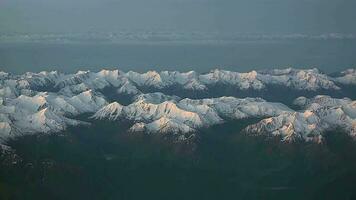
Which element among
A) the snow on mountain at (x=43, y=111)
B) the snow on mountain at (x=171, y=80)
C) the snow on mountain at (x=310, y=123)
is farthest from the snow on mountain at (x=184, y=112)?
the snow on mountain at (x=171, y=80)

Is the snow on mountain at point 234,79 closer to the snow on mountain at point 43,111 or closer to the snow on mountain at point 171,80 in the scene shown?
the snow on mountain at point 171,80

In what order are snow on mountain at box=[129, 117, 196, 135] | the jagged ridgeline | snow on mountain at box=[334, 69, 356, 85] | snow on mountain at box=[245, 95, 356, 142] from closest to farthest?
snow on mountain at box=[245, 95, 356, 142], the jagged ridgeline, snow on mountain at box=[129, 117, 196, 135], snow on mountain at box=[334, 69, 356, 85]

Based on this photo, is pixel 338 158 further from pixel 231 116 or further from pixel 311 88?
pixel 311 88

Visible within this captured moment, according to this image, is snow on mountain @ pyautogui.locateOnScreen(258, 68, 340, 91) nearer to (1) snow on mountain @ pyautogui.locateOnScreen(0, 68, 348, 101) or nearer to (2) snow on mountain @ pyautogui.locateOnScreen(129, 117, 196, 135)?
(1) snow on mountain @ pyautogui.locateOnScreen(0, 68, 348, 101)

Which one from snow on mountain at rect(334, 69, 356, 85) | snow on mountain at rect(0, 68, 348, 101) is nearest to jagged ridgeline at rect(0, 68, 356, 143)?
snow on mountain at rect(334, 69, 356, 85)

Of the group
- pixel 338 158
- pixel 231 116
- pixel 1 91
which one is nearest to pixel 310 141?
pixel 338 158

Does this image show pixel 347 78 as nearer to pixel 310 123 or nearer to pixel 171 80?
pixel 171 80
